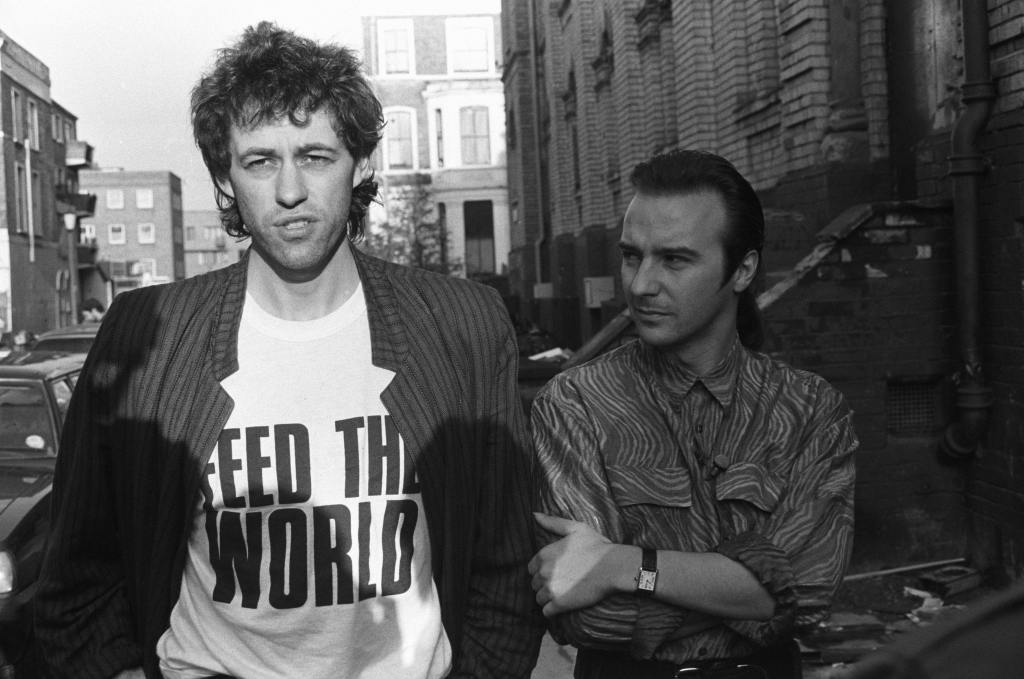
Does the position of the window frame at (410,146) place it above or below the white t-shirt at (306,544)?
above

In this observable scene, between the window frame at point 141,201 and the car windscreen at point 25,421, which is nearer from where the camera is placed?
the car windscreen at point 25,421

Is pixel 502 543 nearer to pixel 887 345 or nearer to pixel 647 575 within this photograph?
Answer: pixel 647 575

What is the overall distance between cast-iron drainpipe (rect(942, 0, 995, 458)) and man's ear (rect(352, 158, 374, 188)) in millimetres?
4639

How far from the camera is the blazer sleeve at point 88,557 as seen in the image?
2436 mm

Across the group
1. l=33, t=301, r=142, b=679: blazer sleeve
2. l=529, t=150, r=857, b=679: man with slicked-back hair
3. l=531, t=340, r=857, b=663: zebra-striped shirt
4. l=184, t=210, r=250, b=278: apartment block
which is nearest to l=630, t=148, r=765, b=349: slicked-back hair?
l=529, t=150, r=857, b=679: man with slicked-back hair

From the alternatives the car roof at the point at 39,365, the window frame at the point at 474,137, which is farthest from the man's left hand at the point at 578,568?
the window frame at the point at 474,137

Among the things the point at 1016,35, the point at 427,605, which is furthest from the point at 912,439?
the point at 427,605

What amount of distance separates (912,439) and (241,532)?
5588 mm

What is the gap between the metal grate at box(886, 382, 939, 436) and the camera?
711cm

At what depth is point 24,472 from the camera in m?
6.25

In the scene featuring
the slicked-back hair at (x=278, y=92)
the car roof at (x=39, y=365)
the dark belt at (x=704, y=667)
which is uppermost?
the slicked-back hair at (x=278, y=92)

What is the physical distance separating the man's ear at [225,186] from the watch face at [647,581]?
129cm

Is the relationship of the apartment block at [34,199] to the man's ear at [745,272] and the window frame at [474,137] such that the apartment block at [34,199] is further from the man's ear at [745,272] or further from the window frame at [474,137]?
the man's ear at [745,272]

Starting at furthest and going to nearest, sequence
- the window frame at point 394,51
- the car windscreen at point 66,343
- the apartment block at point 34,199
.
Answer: the window frame at point 394,51, the apartment block at point 34,199, the car windscreen at point 66,343
